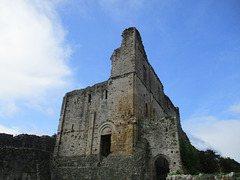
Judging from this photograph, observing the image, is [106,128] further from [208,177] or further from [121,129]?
[208,177]

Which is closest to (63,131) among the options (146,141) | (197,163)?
(146,141)

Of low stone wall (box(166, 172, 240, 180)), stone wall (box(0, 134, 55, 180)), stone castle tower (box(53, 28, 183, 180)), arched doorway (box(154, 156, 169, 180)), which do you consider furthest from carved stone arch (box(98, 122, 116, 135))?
low stone wall (box(166, 172, 240, 180))

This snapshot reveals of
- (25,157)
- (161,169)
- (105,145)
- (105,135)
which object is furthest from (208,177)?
(25,157)

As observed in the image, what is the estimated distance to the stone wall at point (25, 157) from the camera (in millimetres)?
16453

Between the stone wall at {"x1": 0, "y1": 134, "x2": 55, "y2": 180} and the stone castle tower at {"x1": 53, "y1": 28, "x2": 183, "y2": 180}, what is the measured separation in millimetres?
1064

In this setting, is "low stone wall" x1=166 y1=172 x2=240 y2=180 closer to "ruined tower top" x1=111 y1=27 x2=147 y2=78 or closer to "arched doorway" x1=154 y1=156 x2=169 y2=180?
"arched doorway" x1=154 y1=156 x2=169 y2=180

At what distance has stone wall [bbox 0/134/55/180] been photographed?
16.5 m

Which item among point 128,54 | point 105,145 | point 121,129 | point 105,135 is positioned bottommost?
point 105,145

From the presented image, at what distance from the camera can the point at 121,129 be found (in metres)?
16.9

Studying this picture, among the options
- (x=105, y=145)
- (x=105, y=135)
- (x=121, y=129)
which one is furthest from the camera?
(x=105, y=145)

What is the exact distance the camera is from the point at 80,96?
21.9 m

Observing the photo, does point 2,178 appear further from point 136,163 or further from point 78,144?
point 136,163

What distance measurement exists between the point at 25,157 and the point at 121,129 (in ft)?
28.6

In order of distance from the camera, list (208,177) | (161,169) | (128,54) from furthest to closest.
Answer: (128,54) → (161,169) → (208,177)
